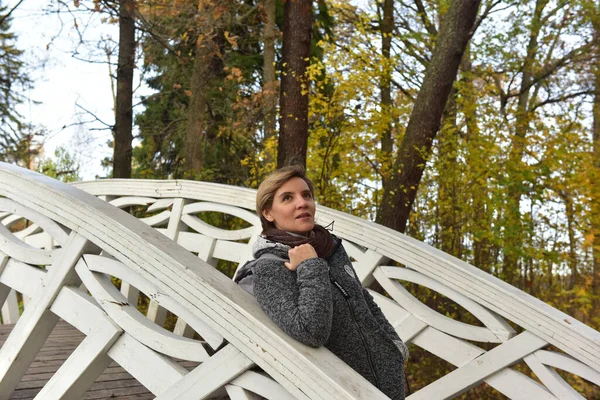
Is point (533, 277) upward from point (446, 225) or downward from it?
downward

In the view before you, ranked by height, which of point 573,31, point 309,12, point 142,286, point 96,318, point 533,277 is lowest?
point 533,277

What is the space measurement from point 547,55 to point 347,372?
1247 centimetres

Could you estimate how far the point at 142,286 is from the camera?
6.79 feet

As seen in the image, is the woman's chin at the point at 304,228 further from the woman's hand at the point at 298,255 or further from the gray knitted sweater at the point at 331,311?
the woman's hand at the point at 298,255

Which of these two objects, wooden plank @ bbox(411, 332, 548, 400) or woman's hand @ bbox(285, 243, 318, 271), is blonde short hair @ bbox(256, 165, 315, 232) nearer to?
woman's hand @ bbox(285, 243, 318, 271)

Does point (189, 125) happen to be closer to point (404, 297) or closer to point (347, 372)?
point (404, 297)

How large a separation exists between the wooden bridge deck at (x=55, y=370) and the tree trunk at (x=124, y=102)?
3.88 meters

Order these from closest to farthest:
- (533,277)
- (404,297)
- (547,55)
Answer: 1. (404,297)
2. (533,277)
3. (547,55)

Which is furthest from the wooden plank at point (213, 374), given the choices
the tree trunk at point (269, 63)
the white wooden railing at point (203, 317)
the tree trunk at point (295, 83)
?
the tree trunk at point (269, 63)

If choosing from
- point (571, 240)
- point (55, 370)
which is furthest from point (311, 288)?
point (571, 240)

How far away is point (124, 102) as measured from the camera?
7930 millimetres

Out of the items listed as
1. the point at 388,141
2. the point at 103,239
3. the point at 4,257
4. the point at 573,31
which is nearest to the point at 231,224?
the point at 388,141

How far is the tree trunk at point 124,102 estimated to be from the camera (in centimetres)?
793

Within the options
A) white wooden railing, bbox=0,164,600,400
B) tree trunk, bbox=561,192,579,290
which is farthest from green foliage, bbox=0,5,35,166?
white wooden railing, bbox=0,164,600,400
